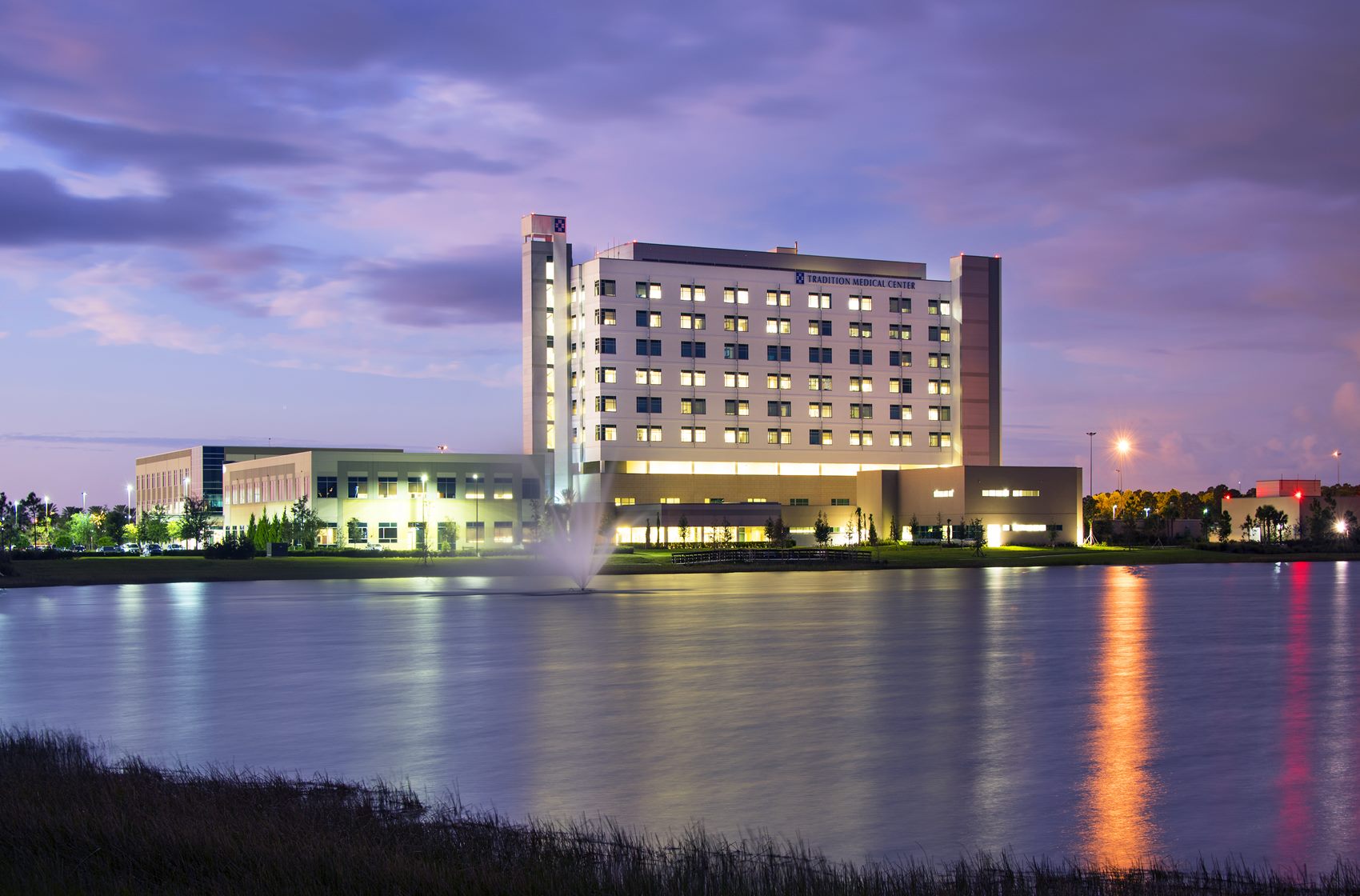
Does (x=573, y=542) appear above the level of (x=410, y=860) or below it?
below

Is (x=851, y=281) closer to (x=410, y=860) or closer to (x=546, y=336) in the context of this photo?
(x=546, y=336)

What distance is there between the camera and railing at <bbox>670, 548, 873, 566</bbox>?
10881 cm

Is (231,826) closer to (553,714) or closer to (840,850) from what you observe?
(840,850)

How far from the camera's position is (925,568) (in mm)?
107625

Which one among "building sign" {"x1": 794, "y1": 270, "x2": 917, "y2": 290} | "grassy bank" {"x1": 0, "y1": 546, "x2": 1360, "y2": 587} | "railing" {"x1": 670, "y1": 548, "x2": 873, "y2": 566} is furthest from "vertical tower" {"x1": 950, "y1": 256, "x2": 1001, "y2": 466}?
"railing" {"x1": 670, "y1": 548, "x2": 873, "y2": 566}

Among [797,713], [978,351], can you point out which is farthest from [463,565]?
[978,351]

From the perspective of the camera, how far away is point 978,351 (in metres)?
178

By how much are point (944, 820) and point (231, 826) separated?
8235mm

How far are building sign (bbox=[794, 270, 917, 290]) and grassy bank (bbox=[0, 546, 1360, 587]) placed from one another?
4481cm

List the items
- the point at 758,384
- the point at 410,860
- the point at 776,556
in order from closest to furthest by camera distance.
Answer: the point at 410,860 → the point at 776,556 → the point at 758,384

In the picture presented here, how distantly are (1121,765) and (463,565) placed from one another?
91786 millimetres

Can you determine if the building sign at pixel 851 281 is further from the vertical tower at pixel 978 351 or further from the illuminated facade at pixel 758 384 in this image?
the vertical tower at pixel 978 351

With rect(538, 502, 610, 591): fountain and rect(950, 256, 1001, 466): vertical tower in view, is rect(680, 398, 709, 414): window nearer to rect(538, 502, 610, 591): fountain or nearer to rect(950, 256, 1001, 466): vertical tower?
rect(538, 502, 610, 591): fountain

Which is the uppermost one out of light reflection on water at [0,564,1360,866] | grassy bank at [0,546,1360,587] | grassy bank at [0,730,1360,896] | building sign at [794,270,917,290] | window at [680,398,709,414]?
building sign at [794,270,917,290]
